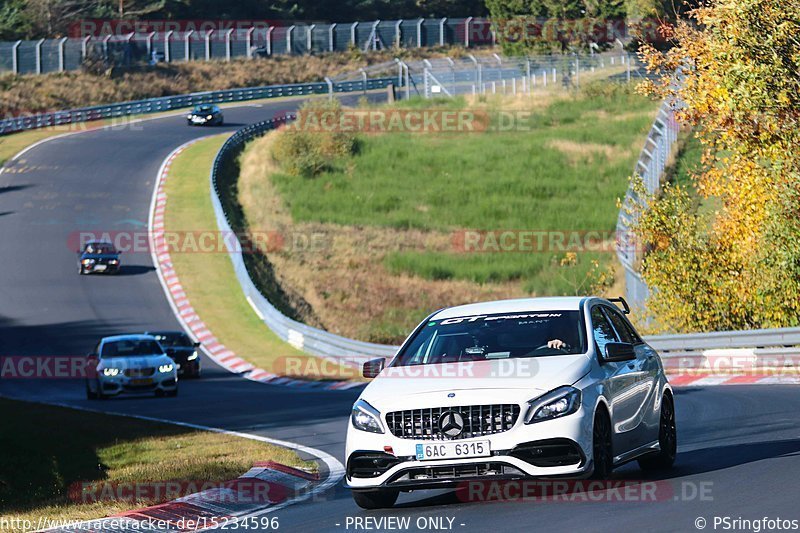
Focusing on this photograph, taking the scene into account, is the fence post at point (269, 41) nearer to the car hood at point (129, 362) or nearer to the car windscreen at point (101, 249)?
the car windscreen at point (101, 249)

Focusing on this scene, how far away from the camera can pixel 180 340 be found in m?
31.3

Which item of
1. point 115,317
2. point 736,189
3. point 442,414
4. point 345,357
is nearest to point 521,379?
point 442,414

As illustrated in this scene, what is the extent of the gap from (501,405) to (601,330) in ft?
6.19

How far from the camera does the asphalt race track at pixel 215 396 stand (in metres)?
8.91

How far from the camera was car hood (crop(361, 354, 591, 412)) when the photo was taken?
9180 millimetres

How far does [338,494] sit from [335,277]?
109ft

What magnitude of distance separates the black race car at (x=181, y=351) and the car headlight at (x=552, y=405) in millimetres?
22498

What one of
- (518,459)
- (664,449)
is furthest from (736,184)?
(518,459)

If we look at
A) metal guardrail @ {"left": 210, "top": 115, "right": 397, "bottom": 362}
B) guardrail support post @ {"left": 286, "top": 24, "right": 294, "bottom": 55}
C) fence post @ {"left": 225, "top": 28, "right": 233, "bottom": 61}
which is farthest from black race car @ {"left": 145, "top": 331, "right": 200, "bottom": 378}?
guardrail support post @ {"left": 286, "top": 24, "right": 294, "bottom": 55}

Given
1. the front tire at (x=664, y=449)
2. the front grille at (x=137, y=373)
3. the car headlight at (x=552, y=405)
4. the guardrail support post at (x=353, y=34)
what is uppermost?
the car headlight at (x=552, y=405)

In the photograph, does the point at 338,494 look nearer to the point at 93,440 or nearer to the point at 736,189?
the point at 93,440

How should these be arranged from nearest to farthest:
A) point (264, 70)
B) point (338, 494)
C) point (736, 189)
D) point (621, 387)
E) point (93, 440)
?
1. point (621, 387)
2. point (338, 494)
3. point (93, 440)
4. point (736, 189)
5. point (264, 70)

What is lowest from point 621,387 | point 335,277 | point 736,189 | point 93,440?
point 335,277

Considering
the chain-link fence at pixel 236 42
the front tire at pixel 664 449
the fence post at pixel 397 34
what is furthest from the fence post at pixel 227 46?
the front tire at pixel 664 449
